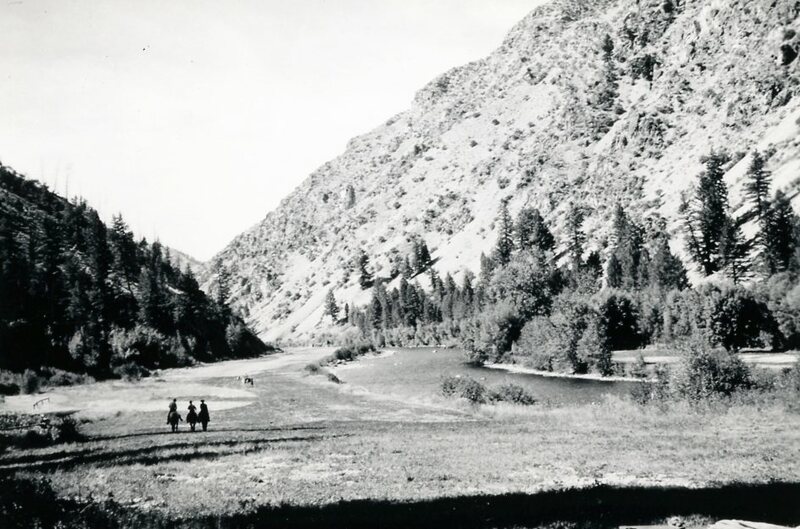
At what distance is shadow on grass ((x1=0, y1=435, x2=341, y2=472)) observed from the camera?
2123 centimetres

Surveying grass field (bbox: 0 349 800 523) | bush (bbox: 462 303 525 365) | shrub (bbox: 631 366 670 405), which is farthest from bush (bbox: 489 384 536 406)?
bush (bbox: 462 303 525 365)

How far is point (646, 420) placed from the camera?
97.7ft

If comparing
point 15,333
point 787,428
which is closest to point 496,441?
point 787,428

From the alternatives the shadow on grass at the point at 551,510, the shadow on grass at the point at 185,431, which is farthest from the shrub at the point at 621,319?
the shadow on grass at the point at 551,510

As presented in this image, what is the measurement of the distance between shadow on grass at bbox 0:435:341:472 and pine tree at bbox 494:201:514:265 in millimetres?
131757

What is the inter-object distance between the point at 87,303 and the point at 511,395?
77056mm

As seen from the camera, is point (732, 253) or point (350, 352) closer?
point (732, 253)

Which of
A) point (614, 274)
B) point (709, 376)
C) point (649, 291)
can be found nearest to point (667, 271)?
point (649, 291)

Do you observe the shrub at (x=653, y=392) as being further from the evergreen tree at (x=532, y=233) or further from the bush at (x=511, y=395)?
the evergreen tree at (x=532, y=233)

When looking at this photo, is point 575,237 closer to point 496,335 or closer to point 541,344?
point 496,335

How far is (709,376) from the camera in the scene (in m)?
36.7

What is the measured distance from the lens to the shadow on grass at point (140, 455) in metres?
21.2

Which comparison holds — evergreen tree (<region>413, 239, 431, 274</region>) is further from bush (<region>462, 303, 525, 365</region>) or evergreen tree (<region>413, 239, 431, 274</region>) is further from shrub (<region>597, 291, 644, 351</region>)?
shrub (<region>597, 291, 644, 351</region>)

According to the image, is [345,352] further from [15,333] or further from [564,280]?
[15,333]
